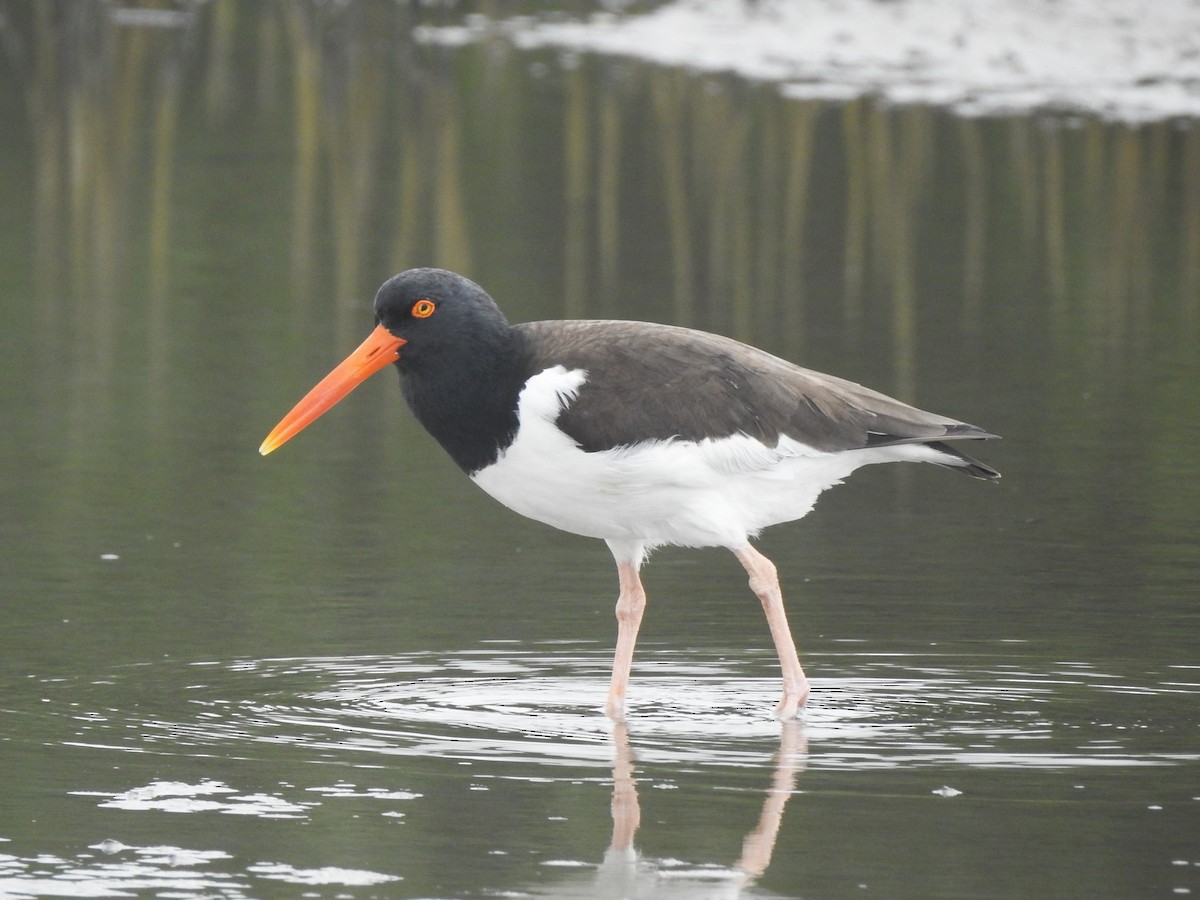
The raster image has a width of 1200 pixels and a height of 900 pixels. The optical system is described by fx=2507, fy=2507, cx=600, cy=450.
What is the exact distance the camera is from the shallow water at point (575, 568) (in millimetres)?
6484

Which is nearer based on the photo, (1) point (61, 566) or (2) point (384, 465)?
(1) point (61, 566)

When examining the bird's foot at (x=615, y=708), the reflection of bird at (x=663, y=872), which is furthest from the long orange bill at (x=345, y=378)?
the reflection of bird at (x=663, y=872)

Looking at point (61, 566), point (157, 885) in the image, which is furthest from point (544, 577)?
point (157, 885)

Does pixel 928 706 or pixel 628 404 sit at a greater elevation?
pixel 628 404

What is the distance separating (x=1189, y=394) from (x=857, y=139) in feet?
37.0

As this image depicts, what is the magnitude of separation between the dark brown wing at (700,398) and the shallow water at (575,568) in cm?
82

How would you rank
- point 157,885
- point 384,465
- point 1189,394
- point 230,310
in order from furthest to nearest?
point 230,310 → point 1189,394 → point 384,465 → point 157,885

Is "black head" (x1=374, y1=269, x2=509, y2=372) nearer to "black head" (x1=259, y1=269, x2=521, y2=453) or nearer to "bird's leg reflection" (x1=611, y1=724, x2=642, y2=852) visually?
"black head" (x1=259, y1=269, x2=521, y2=453)

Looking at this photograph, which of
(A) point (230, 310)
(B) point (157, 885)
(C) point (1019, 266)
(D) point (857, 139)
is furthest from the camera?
(D) point (857, 139)

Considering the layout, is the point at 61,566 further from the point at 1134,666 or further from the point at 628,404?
the point at 1134,666

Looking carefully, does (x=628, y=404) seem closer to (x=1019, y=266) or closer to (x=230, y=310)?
(x=230, y=310)

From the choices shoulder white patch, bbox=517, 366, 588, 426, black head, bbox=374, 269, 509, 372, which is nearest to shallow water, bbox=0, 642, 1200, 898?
shoulder white patch, bbox=517, 366, 588, 426

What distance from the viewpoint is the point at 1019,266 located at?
1862 centimetres

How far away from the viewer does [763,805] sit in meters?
6.76
